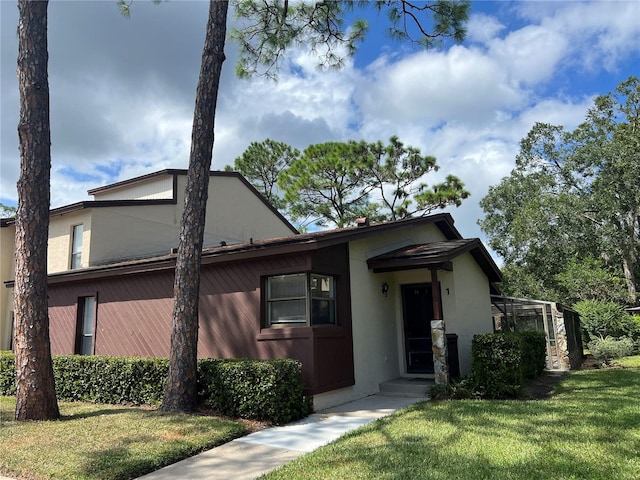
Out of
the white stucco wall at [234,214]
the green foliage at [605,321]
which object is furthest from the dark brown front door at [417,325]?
the green foliage at [605,321]

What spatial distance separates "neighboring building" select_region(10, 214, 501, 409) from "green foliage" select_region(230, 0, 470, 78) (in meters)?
4.73

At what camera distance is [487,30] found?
11188mm

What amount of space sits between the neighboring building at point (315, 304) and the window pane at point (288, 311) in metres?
0.02

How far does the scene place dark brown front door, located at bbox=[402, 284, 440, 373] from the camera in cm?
1098

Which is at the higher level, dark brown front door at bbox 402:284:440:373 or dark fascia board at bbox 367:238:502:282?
dark fascia board at bbox 367:238:502:282

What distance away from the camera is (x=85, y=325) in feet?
40.1

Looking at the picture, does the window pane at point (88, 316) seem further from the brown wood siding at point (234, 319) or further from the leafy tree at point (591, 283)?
the leafy tree at point (591, 283)

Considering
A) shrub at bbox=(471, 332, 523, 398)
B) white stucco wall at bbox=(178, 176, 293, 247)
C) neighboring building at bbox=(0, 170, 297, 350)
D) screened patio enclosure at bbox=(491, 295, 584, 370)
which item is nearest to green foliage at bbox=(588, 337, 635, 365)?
screened patio enclosure at bbox=(491, 295, 584, 370)

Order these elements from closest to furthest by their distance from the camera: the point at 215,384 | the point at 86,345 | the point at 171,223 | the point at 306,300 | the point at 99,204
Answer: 1. the point at 215,384
2. the point at 306,300
3. the point at 86,345
4. the point at 99,204
5. the point at 171,223

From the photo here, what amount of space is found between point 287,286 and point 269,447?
322cm

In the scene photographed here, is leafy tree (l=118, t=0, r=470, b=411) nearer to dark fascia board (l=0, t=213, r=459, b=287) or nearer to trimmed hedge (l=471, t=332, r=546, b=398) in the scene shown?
dark fascia board (l=0, t=213, r=459, b=287)

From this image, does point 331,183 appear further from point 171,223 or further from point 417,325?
point 417,325

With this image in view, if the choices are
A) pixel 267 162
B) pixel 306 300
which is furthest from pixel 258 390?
pixel 267 162

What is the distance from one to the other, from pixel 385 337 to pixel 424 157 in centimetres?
1802
